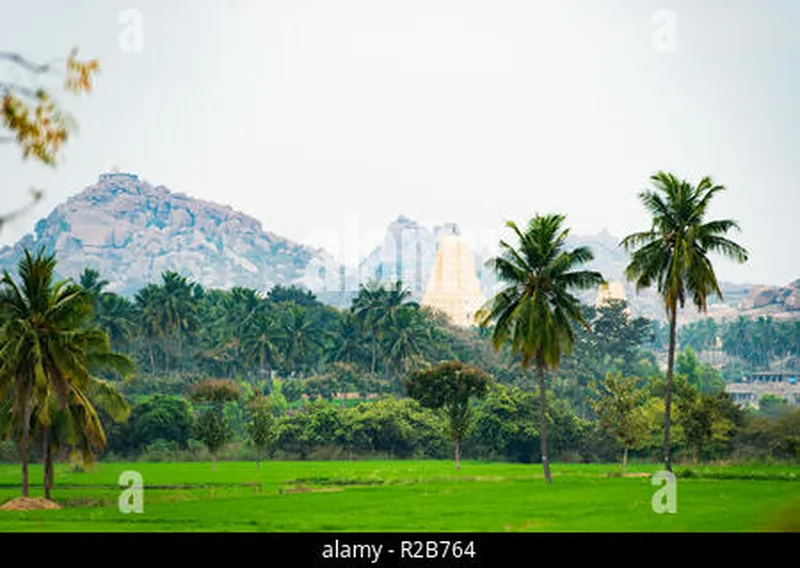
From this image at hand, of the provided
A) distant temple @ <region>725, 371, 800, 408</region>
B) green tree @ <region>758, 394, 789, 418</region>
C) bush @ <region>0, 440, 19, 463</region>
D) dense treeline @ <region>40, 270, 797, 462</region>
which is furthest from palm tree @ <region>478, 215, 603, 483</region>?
distant temple @ <region>725, 371, 800, 408</region>

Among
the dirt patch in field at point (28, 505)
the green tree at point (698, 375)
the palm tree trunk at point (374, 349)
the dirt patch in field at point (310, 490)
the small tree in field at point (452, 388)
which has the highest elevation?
the palm tree trunk at point (374, 349)

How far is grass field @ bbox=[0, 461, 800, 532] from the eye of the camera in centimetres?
3128

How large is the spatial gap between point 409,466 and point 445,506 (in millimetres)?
29024

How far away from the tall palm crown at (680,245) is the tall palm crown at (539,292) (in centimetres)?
312

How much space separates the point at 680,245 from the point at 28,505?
28722 millimetres

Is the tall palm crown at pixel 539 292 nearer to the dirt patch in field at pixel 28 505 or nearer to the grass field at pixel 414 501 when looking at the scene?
the grass field at pixel 414 501

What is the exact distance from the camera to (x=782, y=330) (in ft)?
578

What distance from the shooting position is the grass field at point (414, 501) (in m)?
31.3

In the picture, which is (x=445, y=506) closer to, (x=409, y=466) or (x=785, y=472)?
(x=785, y=472)

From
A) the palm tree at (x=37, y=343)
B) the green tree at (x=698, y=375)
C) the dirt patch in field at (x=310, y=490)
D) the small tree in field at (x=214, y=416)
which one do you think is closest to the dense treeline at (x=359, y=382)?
the green tree at (x=698, y=375)

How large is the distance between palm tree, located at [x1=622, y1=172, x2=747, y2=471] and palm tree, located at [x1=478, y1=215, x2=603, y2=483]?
3.14 meters
